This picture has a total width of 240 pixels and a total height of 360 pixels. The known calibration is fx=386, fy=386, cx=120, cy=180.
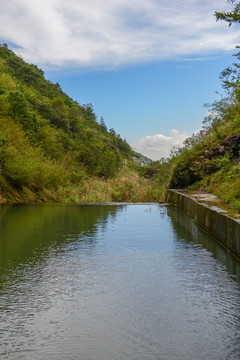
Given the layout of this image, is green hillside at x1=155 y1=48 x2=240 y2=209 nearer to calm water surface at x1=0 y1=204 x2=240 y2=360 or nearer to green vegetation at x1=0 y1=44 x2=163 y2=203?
green vegetation at x1=0 y1=44 x2=163 y2=203

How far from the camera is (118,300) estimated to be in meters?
4.24

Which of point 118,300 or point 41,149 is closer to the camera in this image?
Result: point 118,300

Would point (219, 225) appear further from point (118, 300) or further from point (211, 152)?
point (211, 152)

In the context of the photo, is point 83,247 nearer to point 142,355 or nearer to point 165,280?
point 165,280

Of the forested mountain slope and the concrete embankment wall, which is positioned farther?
the forested mountain slope

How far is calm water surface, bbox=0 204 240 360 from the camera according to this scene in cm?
309

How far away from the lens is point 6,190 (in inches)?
803

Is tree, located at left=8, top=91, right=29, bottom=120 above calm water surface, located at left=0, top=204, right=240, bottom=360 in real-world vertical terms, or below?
above

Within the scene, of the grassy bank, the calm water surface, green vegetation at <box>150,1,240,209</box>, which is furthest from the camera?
the grassy bank

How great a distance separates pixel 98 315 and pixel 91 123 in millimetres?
76142

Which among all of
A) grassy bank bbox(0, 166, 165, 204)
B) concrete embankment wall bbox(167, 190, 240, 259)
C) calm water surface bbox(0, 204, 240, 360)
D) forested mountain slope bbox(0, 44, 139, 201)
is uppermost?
forested mountain slope bbox(0, 44, 139, 201)

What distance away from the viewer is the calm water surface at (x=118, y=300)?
3.09m

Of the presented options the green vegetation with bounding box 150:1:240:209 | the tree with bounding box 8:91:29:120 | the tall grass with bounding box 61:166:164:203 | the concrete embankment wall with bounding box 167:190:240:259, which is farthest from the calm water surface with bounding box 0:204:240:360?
the tree with bounding box 8:91:29:120

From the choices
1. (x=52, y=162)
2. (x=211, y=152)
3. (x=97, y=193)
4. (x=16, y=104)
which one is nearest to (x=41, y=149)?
(x=16, y=104)
